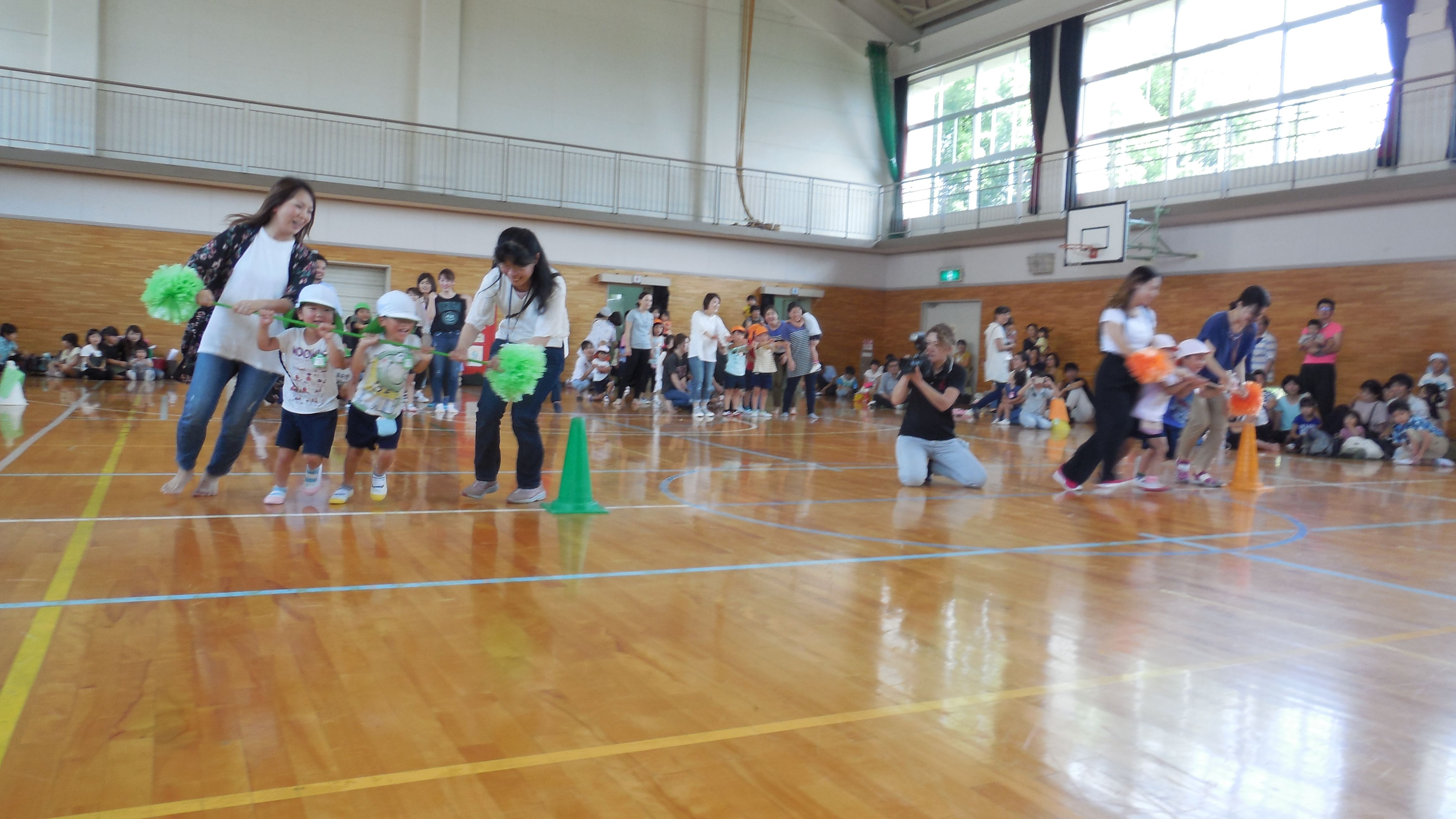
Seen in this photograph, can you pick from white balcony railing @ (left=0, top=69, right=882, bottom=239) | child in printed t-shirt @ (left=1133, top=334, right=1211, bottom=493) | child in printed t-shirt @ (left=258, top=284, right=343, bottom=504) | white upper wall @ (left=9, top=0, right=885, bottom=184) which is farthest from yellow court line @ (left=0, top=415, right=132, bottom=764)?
white upper wall @ (left=9, top=0, right=885, bottom=184)

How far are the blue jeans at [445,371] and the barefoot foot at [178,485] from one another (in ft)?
18.4

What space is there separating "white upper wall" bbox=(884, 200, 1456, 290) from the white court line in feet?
53.6

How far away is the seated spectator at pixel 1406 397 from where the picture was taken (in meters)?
12.2

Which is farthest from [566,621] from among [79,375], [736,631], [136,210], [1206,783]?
[136,210]

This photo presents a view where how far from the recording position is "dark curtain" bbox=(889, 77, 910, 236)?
24.3 m

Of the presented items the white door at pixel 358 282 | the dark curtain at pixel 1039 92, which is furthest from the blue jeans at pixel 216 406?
the dark curtain at pixel 1039 92

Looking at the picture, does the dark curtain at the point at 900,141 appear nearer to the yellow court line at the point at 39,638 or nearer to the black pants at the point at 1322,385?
the black pants at the point at 1322,385

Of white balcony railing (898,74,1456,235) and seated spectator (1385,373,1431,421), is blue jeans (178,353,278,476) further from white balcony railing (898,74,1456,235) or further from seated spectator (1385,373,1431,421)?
white balcony railing (898,74,1456,235)

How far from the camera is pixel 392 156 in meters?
19.5

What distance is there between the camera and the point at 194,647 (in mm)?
2912

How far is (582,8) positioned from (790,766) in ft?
71.5

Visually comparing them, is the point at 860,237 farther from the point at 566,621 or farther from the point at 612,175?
the point at 566,621

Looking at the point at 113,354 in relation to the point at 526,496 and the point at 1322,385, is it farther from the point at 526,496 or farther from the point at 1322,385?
the point at 1322,385

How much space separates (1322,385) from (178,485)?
48.0 ft
